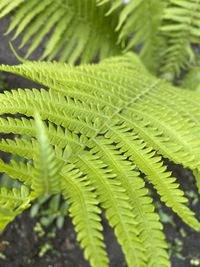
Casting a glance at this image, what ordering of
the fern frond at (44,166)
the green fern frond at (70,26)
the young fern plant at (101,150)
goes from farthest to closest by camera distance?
the green fern frond at (70,26) → the young fern plant at (101,150) → the fern frond at (44,166)

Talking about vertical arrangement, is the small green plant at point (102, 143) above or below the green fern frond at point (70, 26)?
below

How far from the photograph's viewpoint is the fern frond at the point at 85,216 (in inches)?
25.4

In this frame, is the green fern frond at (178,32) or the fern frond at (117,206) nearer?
the fern frond at (117,206)

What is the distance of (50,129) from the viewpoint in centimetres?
88

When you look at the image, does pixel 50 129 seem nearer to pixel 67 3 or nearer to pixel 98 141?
pixel 98 141

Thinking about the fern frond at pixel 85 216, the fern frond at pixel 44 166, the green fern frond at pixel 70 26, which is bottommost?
the fern frond at pixel 85 216

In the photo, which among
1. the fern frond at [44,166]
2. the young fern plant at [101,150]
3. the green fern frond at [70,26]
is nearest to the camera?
the fern frond at [44,166]

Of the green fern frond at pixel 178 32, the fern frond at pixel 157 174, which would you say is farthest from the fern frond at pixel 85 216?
the green fern frond at pixel 178 32

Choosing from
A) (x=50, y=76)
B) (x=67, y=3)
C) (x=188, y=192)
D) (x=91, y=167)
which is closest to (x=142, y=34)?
(x=67, y=3)

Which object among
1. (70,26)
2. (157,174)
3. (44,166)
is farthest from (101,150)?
(70,26)

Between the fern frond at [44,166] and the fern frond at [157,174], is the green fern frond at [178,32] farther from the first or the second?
the fern frond at [44,166]

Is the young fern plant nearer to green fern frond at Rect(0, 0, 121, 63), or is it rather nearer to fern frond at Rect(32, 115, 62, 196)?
fern frond at Rect(32, 115, 62, 196)

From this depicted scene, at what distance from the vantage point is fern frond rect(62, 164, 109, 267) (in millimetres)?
646

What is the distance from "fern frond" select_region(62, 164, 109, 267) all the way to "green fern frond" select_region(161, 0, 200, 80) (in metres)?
1.00
